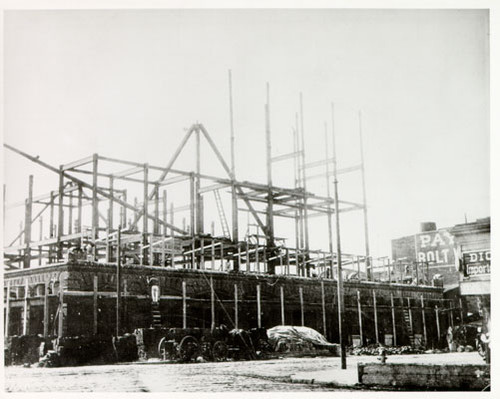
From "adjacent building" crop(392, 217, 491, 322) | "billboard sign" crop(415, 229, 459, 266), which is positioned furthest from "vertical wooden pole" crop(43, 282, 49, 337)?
"billboard sign" crop(415, 229, 459, 266)

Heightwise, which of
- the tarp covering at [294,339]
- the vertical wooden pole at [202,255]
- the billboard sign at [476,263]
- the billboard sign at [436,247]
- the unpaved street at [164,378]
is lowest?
the unpaved street at [164,378]

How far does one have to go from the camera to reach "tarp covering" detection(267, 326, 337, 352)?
25.7 metres

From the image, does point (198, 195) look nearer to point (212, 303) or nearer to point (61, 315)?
point (212, 303)

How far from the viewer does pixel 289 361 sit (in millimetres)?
23188

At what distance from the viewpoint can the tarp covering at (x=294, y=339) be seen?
25734 mm

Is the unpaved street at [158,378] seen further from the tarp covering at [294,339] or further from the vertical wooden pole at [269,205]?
the vertical wooden pole at [269,205]

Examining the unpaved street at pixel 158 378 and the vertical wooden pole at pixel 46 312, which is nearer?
the unpaved street at pixel 158 378

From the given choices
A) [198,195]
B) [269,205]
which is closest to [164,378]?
[198,195]

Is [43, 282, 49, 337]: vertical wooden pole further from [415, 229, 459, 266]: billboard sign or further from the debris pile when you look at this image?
[415, 229, 459, 266]: billboard sign

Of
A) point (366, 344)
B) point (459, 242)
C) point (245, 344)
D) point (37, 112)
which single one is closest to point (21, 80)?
point (37, 112)

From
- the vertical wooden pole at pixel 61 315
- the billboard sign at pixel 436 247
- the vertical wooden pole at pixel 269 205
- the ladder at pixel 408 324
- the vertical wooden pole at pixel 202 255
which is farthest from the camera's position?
the billboard sign at pixel 436 247

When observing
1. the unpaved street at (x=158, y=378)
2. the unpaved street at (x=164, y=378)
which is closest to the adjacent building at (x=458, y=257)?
the unpaved street at (x=164, y=378)

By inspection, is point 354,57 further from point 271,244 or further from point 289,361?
point 271,244

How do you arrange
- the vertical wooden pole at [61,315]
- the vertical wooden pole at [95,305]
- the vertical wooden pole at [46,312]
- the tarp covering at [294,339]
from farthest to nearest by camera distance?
1. the tarp covering at [294,339]
2. the vertical wooden pole at [95,305]
3. the vertical wooden pole at [46,312]
4. the vertical wooden pole at [61,315]
